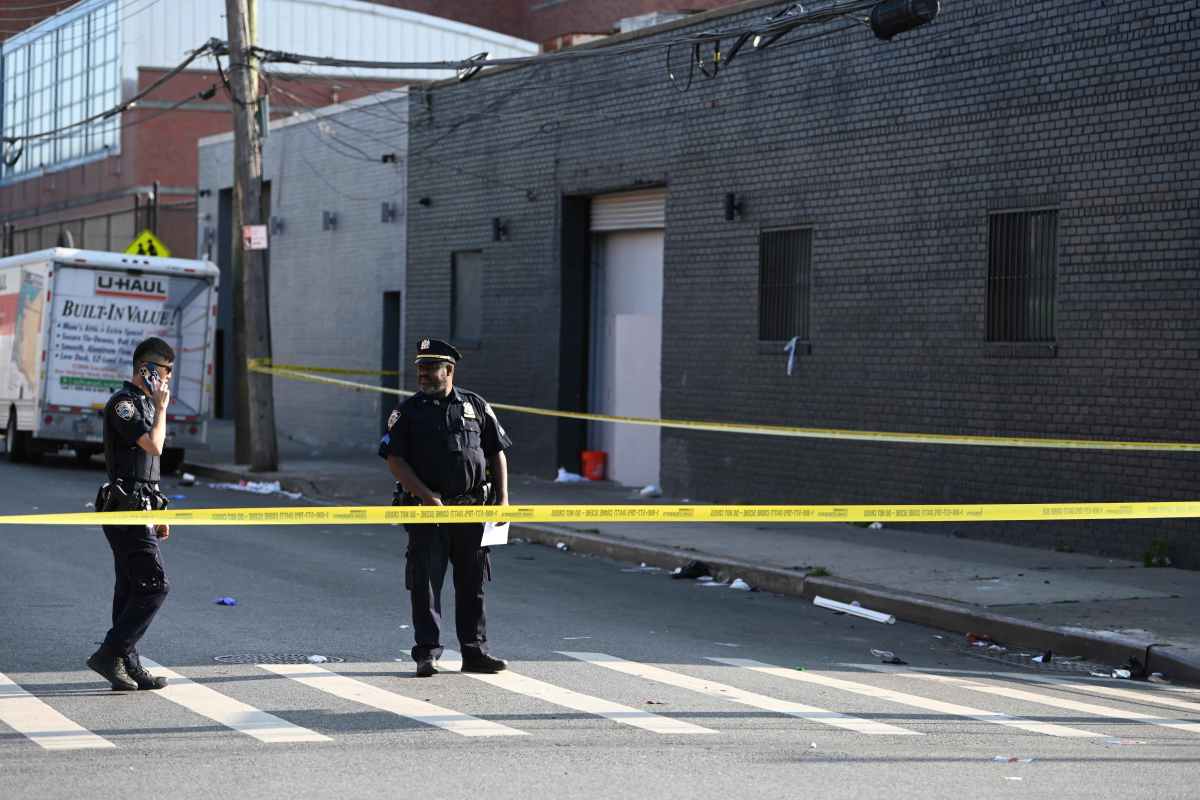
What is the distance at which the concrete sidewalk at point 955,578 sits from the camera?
36.6 feet

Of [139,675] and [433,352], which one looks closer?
[139,675]

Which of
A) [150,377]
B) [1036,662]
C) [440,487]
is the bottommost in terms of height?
[1036,662]

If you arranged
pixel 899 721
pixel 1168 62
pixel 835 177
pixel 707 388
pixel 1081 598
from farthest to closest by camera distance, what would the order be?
pixel 707 388 → pixel 835 177 → pixel 1168 62 → pixel 1081 598 → pixel 899 721

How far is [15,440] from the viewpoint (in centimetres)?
2544

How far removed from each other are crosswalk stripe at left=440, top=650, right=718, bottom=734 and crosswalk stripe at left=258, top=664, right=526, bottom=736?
1.91ft

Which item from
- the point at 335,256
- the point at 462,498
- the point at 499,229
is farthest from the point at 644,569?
the point at 335,256

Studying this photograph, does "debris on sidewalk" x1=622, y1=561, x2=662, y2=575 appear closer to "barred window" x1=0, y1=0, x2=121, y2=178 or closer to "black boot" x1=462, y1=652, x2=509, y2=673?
"black boot" x1=462, y1=652, x2=509, y2=673

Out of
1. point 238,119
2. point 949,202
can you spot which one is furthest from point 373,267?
point 949,202

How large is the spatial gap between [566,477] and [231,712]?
15.0 metres

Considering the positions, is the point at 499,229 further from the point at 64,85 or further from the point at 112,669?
the point at 64,85

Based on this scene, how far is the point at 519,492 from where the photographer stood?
21547 millimetres

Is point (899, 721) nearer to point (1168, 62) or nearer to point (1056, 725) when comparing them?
point (1056, 725)

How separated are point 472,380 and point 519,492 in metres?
3.96

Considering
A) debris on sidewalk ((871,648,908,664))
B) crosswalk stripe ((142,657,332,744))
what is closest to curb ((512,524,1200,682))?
debris on sidewalk ((871,648,908,664))
